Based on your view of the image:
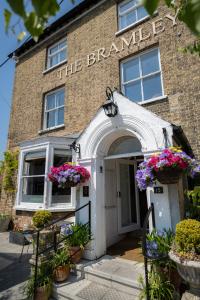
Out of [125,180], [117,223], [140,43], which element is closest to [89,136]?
[125,180]

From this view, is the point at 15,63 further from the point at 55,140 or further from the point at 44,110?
the point at 55,140

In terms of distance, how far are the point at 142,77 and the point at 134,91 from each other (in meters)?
0.55

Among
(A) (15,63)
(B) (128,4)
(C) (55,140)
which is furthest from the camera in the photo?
(A) (15,63)

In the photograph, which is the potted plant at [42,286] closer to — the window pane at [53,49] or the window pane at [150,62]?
the window pane at [150,62]

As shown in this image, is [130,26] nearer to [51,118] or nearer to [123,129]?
[123,129]

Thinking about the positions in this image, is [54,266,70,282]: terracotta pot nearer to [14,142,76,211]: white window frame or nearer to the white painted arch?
the white painted arch

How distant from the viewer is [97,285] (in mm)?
4227

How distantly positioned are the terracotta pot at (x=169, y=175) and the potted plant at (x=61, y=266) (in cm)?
273

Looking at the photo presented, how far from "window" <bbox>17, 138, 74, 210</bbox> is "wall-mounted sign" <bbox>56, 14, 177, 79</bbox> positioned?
3.64 metres

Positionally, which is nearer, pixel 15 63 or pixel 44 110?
pixel 44 110

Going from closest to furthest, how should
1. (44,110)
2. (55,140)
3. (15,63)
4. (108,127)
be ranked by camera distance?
1. (108,127)
2. (55,140)
3. (44,110)
4. (15,63)

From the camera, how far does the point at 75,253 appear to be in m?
4.83

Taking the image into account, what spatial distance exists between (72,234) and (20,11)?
16.0 feet

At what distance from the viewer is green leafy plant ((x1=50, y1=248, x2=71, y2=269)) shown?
175 inches
